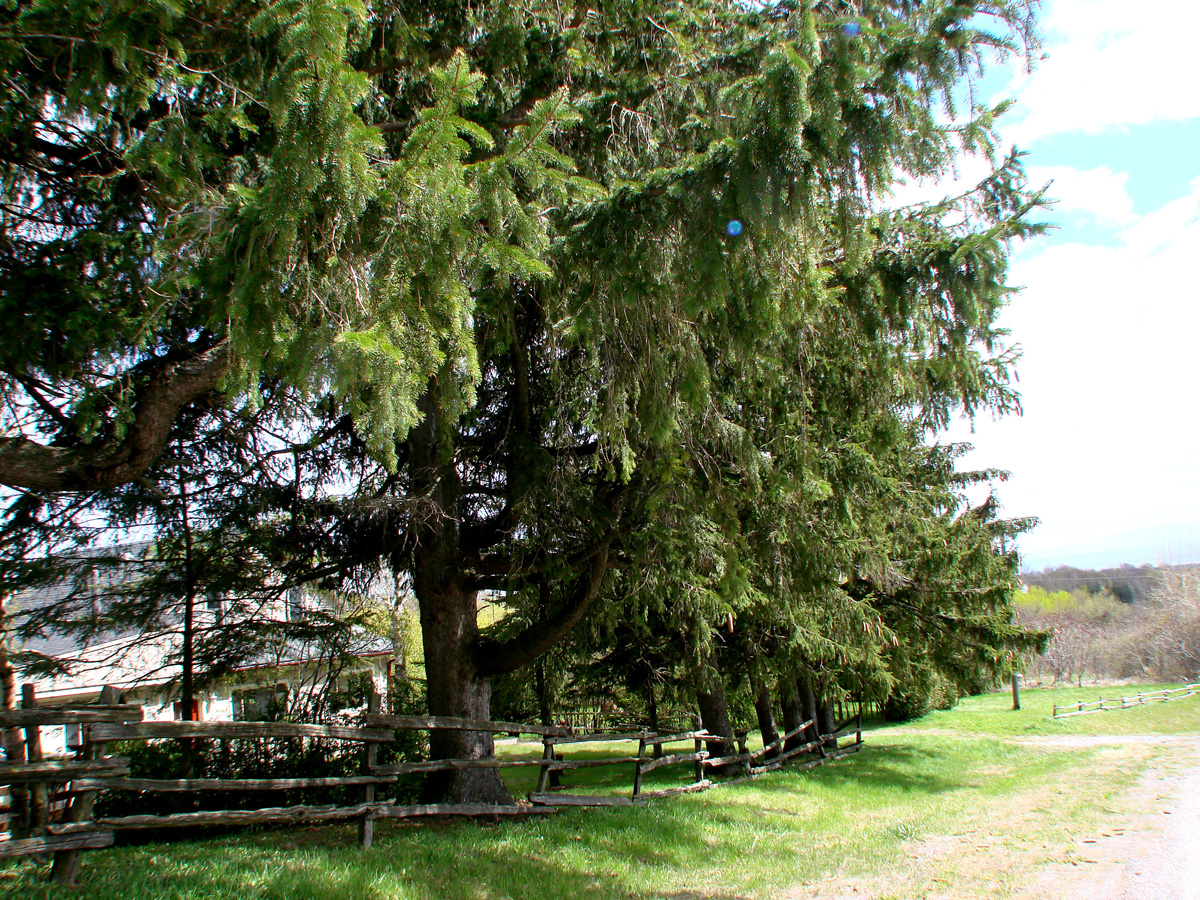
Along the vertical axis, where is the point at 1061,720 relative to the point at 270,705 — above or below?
below

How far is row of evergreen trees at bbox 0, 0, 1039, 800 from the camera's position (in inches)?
165

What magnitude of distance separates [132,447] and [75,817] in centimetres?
296

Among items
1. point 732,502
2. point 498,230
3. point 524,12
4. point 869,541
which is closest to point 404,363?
point 498,230

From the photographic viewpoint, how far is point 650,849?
28.0 ft

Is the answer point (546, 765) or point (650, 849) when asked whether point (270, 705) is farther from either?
point (650, 849)

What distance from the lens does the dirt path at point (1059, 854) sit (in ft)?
24.2

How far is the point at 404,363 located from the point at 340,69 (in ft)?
4.88

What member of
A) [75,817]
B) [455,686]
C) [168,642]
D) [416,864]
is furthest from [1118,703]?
[75,817]

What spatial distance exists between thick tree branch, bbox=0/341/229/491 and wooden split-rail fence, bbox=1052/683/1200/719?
31.9 metres

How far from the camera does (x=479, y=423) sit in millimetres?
10047

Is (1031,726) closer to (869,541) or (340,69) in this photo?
(869,541)

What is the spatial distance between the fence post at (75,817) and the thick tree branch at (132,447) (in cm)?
216

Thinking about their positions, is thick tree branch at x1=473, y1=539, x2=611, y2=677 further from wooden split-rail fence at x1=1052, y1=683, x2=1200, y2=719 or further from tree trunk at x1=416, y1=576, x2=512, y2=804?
wooden split-rail fence at x1=1052, y1=683, x2=1200, y2=719

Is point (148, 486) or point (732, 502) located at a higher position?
point (148, 486)
